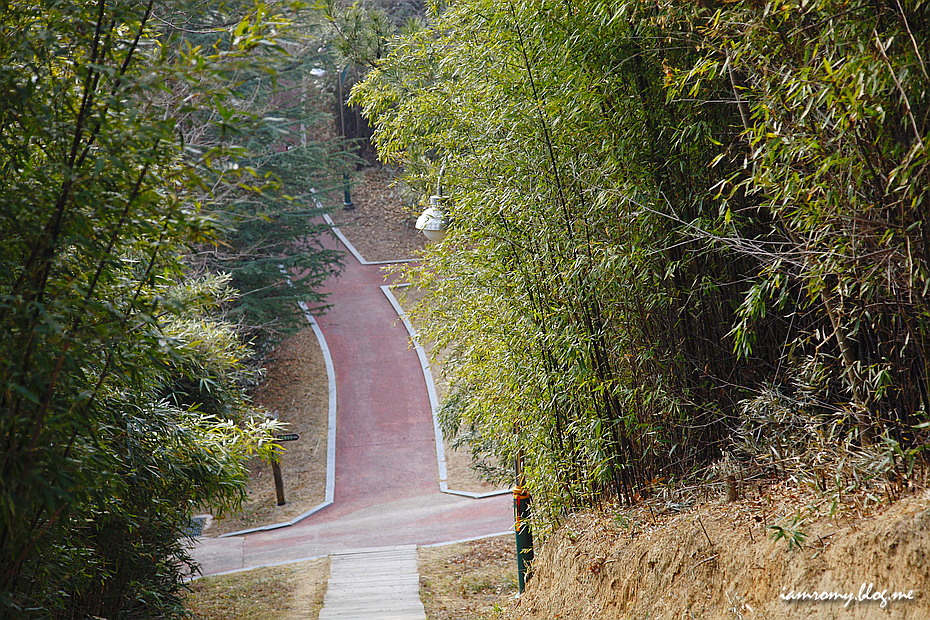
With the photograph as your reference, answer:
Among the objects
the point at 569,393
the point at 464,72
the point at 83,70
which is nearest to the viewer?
the point at 83,70

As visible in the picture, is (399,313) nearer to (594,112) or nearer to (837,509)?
(594,112)

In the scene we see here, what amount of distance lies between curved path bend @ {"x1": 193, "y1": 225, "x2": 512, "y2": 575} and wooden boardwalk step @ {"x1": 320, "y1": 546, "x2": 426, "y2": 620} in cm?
110

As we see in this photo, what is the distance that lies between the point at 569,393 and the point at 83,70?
9.16 feet

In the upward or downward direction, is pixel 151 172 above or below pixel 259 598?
above

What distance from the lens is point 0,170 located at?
6.79ft

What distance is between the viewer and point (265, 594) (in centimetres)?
693

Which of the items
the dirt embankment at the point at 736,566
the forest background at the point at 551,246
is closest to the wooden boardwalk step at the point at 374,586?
the forest background at the point at 551,246

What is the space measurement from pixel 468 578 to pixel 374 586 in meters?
0.94

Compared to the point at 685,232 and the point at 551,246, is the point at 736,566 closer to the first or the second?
the point at 685,232

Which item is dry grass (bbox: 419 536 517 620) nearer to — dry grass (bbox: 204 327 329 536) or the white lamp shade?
the white lamp shade

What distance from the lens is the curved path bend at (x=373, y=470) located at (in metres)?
8.98

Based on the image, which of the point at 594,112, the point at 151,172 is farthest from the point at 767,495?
the point at 151,172

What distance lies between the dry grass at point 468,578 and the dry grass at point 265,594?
102 cm

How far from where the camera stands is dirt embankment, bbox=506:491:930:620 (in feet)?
7.45
